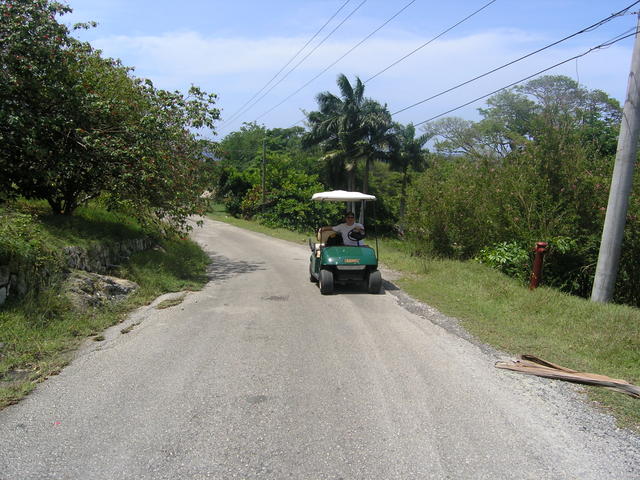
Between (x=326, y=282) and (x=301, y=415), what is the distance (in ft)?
18.6

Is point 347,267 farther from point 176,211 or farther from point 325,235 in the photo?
point 176,211

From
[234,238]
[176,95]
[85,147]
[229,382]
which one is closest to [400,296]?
[229,382]

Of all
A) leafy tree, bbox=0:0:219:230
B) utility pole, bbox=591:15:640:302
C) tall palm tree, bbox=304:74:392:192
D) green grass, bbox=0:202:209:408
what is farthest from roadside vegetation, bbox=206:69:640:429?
tall palm tree, bbox=304:74:392:192

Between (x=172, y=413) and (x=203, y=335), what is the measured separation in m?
2.62

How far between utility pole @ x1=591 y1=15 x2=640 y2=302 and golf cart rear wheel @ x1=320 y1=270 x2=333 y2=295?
5030mm

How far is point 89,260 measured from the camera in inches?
363

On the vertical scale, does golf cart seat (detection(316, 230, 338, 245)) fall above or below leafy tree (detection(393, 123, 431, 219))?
below

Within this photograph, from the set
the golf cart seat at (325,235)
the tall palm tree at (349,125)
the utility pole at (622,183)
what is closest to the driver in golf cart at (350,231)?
the golf cart seat at (325,235)

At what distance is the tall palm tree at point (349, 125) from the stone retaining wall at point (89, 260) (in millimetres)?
24781

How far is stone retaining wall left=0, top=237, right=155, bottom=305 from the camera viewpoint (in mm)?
6709

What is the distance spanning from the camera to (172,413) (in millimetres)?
4215

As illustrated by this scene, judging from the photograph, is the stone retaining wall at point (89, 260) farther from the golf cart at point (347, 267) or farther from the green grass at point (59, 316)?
the golf cart at point (347, 267)

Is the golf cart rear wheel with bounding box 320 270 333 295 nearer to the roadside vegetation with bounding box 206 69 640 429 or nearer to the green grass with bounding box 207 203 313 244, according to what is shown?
the roadside vegetation with bounding box 206 69 640 429

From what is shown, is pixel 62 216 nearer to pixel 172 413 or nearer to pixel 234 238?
pixel 172 413
